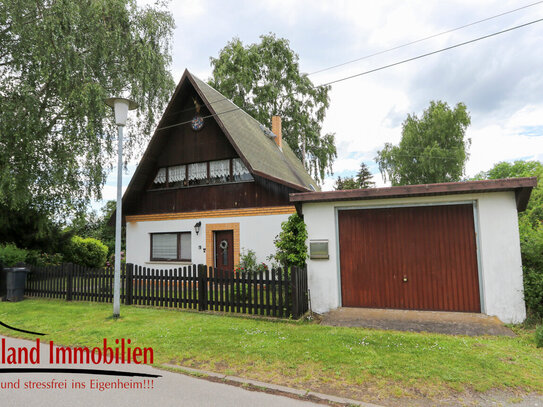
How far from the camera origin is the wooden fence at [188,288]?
7.03 meters

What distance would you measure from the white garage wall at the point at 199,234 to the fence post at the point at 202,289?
3.76m

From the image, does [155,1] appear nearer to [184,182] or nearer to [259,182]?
[184,182]

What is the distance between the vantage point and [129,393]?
375 cm

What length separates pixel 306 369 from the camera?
13.8ft

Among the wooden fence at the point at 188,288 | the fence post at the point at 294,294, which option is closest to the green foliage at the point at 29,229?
the wooden fence at the point at 188,288

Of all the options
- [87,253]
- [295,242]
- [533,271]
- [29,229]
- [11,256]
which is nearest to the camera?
[533,271]

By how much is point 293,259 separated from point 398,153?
30.7 metres

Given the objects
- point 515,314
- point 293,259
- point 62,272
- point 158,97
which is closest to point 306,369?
point 293,259

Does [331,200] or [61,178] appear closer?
[331,200]

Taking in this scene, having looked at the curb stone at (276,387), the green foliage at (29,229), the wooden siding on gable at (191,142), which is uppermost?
the wooden siding on gable at (191,142)

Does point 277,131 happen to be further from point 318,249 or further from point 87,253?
point 87,253

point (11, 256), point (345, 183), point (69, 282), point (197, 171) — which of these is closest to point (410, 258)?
point (197, 171)

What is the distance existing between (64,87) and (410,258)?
13.1m

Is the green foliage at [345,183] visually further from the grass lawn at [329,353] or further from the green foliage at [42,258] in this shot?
the grass lawn at [329,353]
